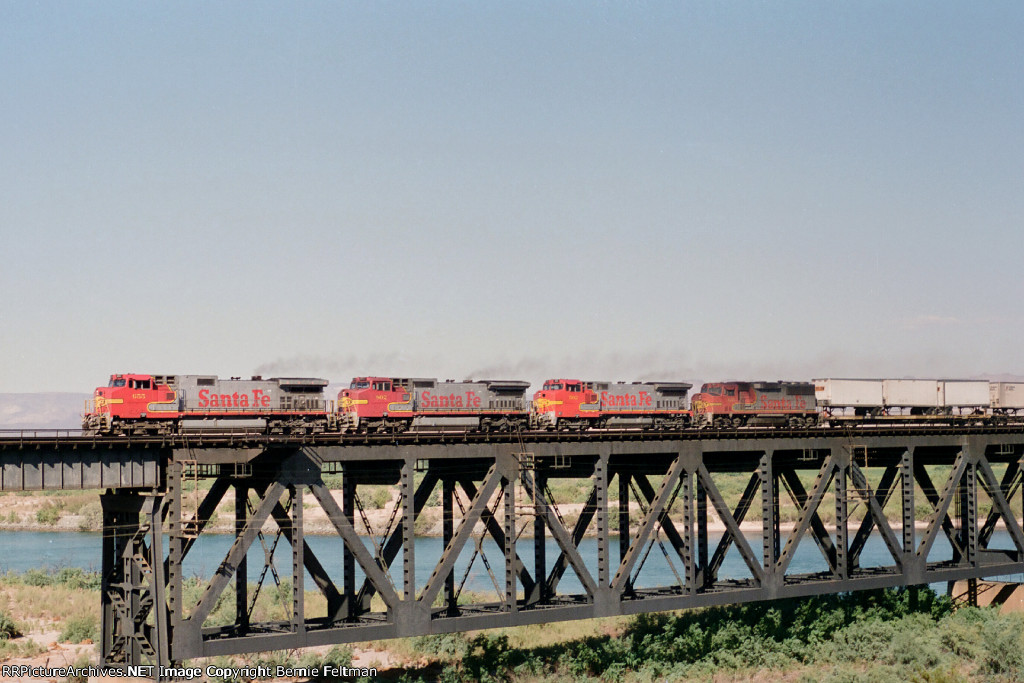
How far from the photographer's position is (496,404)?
5097 centimetres

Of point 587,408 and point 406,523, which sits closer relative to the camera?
point 406,523

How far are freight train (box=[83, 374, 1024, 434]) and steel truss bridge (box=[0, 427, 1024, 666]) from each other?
437 cm

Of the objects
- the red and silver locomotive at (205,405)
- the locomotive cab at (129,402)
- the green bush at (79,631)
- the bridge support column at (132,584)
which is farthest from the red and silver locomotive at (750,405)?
the bridge support column at (132,584)

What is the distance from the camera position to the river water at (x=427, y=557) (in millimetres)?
70375

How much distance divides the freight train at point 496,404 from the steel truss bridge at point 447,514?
4.37m

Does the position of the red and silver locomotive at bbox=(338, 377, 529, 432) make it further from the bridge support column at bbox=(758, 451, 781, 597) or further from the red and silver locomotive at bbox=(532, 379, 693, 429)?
the bridge support column at bbox=(758, 451, 781, 597)

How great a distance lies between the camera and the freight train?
144 feet

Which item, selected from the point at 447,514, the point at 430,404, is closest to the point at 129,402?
the point at 430,404

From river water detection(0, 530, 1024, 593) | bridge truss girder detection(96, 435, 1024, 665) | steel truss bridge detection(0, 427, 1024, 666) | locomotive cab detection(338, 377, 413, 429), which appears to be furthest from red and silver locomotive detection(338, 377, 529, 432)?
river water detection(0, 530, 1024, 593)

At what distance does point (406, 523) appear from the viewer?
35.1 m

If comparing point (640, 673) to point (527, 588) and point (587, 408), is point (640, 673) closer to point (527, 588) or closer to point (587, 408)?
point (527, 588)

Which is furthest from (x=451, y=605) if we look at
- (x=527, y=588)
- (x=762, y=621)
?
(x=762, y=621)

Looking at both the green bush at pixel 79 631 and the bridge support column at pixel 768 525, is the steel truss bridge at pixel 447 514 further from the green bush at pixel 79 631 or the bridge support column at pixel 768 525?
the green bush at pixel 79 631

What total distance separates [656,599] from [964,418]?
28597mm
